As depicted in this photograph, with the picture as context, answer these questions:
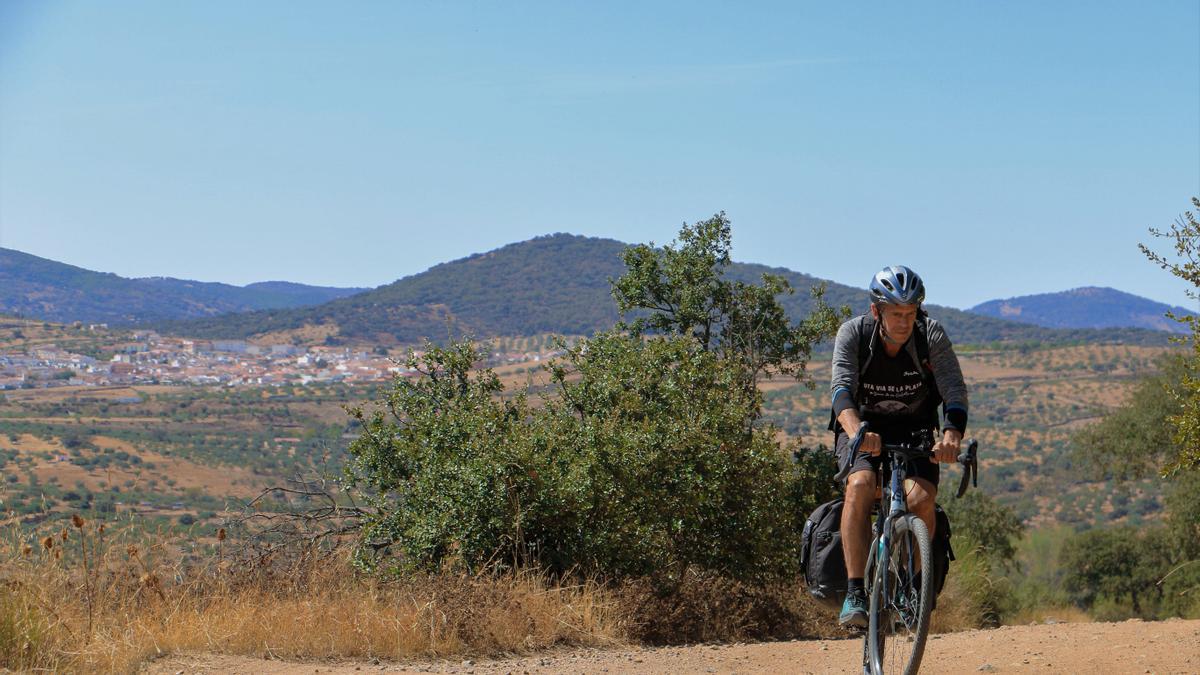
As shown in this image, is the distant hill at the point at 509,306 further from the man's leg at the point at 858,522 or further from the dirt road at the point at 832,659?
the man's leg at the point at 858,522

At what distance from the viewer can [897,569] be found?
582 centimetres

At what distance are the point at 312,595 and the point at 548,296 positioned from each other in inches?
4098

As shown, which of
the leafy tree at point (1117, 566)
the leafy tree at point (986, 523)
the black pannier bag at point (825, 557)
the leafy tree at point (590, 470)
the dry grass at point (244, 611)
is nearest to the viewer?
the black pannier bag at point (825, 557)

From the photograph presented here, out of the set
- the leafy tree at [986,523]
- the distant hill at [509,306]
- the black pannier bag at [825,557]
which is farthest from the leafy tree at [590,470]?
the distant hill at [509,306]

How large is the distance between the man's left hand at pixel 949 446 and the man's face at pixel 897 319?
53 centimetres

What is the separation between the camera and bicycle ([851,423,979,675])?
18.6 ft

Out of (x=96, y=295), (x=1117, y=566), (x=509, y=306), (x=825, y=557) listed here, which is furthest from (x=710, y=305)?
(x=96, y=295)

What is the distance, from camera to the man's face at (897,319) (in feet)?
19.5

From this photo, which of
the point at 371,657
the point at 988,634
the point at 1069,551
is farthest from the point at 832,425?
the point at 1069,551

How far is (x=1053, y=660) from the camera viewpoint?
7879mm

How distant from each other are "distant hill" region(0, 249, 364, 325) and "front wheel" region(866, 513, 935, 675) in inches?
3736

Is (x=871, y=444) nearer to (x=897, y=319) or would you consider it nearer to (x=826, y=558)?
(x=897, y=319)

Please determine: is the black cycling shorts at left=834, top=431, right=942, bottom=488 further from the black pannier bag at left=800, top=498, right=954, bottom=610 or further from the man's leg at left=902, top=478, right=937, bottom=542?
the black pannier bag at left=800, top=498, right=954, bottom=610

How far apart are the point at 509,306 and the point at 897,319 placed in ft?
340
